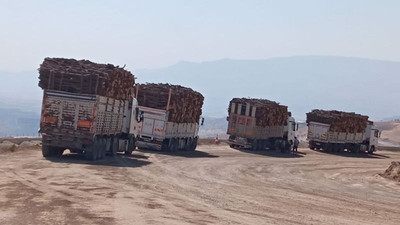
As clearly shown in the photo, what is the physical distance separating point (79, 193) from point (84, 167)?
7.93 metres

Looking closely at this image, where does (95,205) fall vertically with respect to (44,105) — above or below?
below

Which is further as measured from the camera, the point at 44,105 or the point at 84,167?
the point at 44,105

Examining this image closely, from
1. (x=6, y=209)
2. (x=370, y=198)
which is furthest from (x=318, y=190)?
(x=6, y=209)

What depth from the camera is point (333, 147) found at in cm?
6425

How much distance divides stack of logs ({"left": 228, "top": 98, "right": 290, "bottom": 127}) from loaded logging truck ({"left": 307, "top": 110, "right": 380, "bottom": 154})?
19.5 ft

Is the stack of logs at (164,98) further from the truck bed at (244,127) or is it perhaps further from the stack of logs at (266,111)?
the stack of logs at (266,111)

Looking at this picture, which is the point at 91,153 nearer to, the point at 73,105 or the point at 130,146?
the point at 73,105

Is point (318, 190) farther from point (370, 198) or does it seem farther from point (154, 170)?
point (154, 170)

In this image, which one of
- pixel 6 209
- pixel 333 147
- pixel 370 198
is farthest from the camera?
pixel 333 147

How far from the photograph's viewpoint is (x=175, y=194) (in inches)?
746

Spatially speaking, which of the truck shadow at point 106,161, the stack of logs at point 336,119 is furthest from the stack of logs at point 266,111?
the truck shadow at point 106,161

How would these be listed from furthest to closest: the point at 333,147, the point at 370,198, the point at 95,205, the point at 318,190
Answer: the point at 333,147
the point at 318,190
the point at 370,198
the point at 95,205

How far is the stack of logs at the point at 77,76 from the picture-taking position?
90.5 feet

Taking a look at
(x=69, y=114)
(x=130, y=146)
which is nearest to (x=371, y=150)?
(x=130, y=146)
